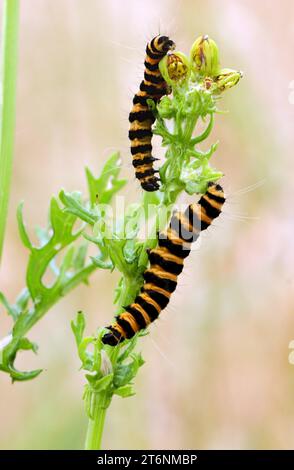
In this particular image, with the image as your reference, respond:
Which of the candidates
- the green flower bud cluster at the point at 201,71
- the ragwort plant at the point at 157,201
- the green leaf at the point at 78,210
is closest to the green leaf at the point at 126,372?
the ragwort plant at the point at 157,201

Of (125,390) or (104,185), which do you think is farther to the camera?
(104,185)

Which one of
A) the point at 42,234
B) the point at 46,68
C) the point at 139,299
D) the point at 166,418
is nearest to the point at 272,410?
the point at 166,418

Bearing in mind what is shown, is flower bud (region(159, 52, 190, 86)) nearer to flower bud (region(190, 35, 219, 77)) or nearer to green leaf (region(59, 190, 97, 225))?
flower bud (region(190, 35, 219, 77))

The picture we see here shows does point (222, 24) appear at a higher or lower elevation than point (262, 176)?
higher

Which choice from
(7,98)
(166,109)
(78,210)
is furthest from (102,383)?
(7,98)

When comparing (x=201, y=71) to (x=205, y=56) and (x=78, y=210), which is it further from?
(x=78, y=210)
